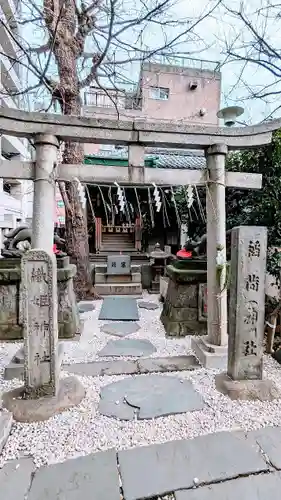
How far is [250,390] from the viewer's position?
9.17 ft

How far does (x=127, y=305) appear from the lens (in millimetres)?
6562

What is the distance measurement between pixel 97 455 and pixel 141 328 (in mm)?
2967

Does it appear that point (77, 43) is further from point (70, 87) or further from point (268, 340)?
point (268, 340)

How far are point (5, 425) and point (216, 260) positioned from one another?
2808 mm

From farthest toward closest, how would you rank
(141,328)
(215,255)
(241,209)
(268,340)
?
(241,209)
(141,328)
(268,340)
(215,255)

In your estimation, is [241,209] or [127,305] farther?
[127,305]

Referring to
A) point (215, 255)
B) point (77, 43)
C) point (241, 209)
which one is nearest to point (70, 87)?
point (77, 43)

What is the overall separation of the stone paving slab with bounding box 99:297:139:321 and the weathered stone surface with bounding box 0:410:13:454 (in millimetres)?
3168

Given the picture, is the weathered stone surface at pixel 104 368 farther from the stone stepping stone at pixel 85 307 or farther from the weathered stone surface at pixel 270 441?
the stone stepping stone at pixel 85 307

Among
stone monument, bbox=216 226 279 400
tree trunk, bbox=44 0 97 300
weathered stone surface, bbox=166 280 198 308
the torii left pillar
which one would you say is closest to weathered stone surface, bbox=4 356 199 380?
stone monument, bbox=216 226 279 400

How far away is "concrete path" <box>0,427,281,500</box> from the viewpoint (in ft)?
5.84

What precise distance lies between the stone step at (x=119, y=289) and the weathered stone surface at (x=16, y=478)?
18.9ft

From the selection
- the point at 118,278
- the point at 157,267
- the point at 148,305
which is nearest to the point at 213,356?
the point at 148,305

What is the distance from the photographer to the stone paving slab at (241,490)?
176cm
